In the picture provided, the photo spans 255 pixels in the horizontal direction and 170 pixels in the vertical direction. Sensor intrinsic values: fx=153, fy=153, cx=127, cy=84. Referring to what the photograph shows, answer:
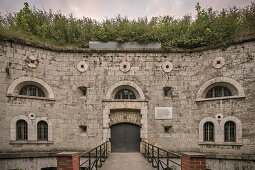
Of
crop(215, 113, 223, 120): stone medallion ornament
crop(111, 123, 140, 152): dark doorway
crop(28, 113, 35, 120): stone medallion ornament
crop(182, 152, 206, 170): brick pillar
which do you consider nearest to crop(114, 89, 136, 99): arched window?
crop(111, 123, 140, 152): dark doorway

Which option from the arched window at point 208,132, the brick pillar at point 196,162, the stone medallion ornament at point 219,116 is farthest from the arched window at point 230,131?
the brick pillar at point 196,162

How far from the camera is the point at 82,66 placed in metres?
9.80

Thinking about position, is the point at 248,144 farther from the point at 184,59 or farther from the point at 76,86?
the point at 76,86

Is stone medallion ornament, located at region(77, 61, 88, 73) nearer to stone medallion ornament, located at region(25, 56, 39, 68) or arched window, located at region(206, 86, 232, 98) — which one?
stone medallion ornament, located at region(25, 56, 39, 68)

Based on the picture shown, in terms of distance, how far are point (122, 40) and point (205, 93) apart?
6263 millimetres

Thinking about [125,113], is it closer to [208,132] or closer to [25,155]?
[208,132]

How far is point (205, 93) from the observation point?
9430 millimetres

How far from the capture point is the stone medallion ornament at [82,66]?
973 centimetres

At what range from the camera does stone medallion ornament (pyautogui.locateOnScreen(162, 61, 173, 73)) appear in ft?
32.1

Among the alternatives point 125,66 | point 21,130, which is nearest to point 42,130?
point 21,130

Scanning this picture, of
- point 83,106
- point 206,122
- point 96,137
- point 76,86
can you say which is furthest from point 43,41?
point 206,122

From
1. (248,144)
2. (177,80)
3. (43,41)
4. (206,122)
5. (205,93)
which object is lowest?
(248,144)

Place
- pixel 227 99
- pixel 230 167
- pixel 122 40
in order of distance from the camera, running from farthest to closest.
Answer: pixel 122 40
pixel 227 99
pixel 230 167

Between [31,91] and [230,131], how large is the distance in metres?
11.8
